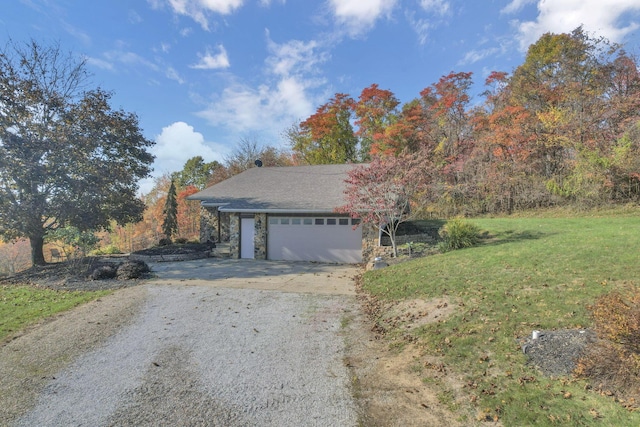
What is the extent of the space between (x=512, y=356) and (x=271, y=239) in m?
11.8

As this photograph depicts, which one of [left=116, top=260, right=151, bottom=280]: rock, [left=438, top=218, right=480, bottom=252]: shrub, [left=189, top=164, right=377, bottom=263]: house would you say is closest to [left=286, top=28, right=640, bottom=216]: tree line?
[left=438, top=218, right=480, bottom=252]: shrub

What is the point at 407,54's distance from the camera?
17.3 m

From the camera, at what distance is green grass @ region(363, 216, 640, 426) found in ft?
11.2

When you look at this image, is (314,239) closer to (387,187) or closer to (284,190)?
(284,190)

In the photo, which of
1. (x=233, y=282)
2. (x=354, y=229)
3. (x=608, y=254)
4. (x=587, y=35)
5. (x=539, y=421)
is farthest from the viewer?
(x=587, y=35)

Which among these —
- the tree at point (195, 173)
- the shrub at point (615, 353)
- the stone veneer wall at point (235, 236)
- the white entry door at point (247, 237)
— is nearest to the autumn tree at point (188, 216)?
the tree at point (195, 173)

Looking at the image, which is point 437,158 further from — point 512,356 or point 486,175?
point 512,356

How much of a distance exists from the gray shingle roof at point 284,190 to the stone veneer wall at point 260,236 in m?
0.58

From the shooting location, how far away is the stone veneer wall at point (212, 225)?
1844 cm

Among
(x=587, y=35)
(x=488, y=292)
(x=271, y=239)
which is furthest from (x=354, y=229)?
(x=587, y=35)

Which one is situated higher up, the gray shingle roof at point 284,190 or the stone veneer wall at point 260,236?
the gray shingle roof at point 284,190

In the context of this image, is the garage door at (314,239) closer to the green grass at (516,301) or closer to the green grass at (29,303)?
the green grass at (516,301)

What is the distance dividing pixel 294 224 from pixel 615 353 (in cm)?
1213

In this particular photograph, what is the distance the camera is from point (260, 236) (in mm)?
15148
